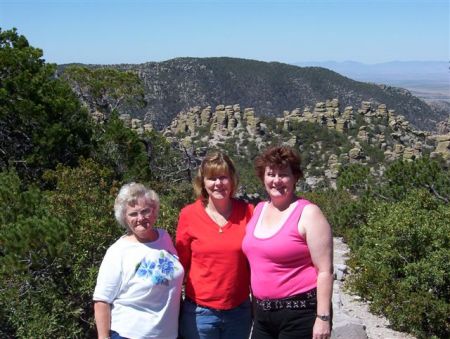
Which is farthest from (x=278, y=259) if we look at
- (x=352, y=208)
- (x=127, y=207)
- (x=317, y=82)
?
(x=317, y=82)

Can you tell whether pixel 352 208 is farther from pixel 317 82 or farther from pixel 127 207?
pixel 317 82

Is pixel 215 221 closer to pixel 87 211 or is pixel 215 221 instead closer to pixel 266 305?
pixel 266 305

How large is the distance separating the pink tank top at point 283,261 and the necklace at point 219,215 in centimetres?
23

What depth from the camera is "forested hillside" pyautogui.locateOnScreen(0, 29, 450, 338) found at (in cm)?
537

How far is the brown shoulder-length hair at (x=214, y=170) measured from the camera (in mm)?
3373

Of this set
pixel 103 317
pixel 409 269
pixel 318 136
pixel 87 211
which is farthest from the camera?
pixel 318 136

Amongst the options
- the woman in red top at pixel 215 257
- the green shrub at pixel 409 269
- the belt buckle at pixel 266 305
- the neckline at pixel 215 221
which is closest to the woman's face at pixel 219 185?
the woman in red top at pixel 215 257

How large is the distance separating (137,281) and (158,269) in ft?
0.42

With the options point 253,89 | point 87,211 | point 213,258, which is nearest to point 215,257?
point 213,258

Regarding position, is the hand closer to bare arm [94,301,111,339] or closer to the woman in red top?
the woman in red top

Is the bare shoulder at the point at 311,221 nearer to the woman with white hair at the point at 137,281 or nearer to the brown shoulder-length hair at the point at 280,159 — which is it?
the brown shoulder-length hair at the point at 280,159

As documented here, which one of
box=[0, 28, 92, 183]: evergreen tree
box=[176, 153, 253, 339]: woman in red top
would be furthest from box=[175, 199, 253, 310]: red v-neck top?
box=[0, 28, 92, 183]: evergreen tree

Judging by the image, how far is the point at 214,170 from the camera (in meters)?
3.37

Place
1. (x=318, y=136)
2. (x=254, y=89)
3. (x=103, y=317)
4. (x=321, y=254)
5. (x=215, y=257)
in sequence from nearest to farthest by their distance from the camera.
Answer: (x=321, y=254)
(x=103, y=317)
(x=215, y=257)
(x=318, y=136)
(x=254, y=89)
